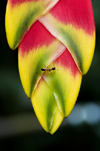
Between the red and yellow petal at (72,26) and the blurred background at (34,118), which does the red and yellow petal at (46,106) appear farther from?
the blurred background at (34,118)

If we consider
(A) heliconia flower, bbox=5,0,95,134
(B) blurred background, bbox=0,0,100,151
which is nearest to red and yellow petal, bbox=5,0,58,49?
(A) heliconia flower, bbox=5,0,95,134

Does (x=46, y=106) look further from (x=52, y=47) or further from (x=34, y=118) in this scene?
(x=34, y=118)

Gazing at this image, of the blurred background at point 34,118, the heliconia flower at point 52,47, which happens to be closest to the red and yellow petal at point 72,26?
the heliconia flower at point 52,47

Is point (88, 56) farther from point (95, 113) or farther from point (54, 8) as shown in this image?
point (95, 113)

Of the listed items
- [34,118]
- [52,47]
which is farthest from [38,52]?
[34,118]

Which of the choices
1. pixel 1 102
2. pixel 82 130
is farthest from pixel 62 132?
pixel 1 102

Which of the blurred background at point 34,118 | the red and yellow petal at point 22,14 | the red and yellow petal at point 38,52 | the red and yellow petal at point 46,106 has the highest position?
the red and yellow petal at point 22,14

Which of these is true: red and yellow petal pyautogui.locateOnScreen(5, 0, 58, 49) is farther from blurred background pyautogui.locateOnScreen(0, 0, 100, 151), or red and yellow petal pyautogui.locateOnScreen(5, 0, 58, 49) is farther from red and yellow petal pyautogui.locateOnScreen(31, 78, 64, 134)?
blurred background pyautogui.locateOnScreen(0, 0, 100, 151)
